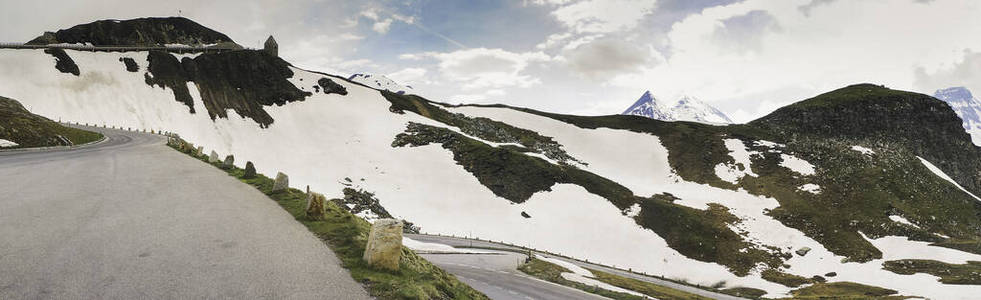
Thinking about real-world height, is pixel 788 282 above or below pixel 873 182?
below

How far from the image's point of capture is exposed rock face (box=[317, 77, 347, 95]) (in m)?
105

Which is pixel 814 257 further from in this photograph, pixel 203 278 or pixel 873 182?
pixel 203 278

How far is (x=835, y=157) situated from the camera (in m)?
87.5

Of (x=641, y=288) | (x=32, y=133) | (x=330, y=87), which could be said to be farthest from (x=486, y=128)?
(x=32, y=133)

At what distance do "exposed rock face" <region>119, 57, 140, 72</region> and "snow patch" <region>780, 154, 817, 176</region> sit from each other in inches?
5163

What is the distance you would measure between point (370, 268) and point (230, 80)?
96805 millimetres

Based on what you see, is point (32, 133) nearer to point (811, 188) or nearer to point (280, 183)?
point (280, 183)

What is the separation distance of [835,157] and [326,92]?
119 m

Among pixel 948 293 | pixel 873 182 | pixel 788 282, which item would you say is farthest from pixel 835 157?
pixel 948 293

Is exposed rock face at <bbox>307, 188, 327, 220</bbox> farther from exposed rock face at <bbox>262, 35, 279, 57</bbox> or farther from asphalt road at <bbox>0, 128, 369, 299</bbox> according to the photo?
exposed rock face at <bbox>262, 35, 279, 57</bbox>

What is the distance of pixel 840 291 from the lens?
4691cm

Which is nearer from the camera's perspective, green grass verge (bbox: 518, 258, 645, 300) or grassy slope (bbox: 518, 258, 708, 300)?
green grass verge (bbox: 518, 258, 645, 300)

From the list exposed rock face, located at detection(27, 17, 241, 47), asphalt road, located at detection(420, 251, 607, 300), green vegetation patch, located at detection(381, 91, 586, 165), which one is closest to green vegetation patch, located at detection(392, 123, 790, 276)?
green vegetation patch, located at detection(381, 91, 586, 165)

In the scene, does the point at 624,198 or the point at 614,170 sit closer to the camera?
the point at 624,198
